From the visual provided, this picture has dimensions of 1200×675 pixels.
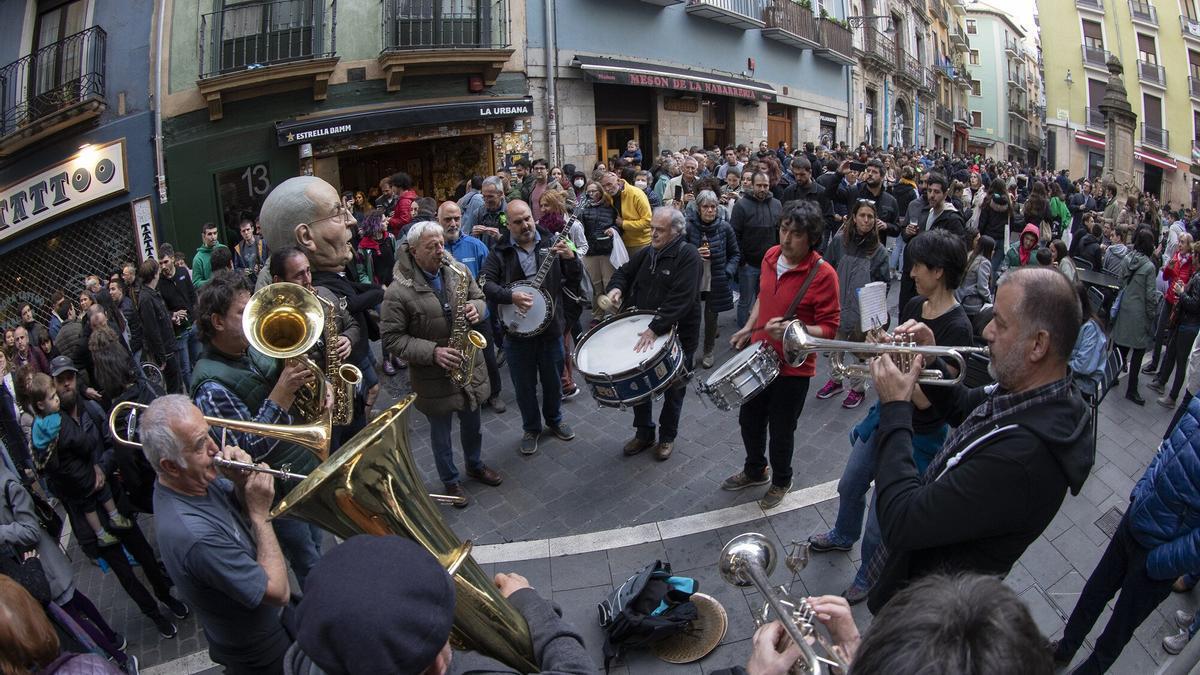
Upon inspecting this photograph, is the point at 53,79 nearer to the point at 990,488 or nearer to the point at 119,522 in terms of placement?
the point at 119,522

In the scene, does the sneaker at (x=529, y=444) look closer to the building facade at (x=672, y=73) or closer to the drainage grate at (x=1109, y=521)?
the drainage grate at (x=1109, y=521)

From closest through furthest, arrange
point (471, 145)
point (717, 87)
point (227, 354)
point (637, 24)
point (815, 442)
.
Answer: point (227, 354), point (815, 442), point (471, 145), point (637, 24), point (717, 87)

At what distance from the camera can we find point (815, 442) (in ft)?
18.1

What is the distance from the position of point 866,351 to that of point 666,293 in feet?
7.59

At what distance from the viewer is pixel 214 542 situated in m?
2.50

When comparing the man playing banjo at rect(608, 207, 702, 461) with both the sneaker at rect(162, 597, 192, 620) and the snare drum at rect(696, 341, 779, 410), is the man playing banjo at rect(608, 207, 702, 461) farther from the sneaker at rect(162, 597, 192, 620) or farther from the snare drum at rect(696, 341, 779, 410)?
the sneaker at rect(162, 597, 192, 620)

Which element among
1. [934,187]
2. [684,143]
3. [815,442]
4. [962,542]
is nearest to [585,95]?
[684,143]

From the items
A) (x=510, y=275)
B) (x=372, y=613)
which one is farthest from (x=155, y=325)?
(x=372, y=613)

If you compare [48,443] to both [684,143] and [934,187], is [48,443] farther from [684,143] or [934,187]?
[684,143]

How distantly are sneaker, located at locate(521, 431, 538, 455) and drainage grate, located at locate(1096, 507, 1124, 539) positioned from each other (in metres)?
3.95

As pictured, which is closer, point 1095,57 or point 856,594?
point 856,594

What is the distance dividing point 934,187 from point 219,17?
11.2 meters

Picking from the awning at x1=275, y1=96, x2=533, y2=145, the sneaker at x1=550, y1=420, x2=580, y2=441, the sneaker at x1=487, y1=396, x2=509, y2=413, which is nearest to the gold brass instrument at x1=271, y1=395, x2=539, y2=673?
the sneaker at x1=550, y1=420, x2=580, y2=441

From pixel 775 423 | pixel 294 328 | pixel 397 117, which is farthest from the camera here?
pixel 397 117
